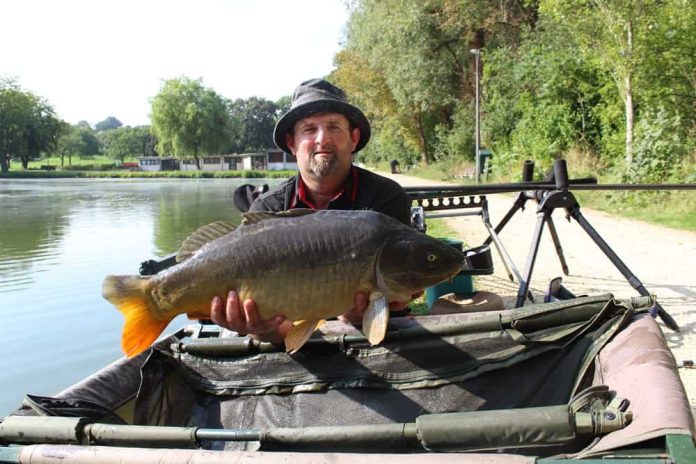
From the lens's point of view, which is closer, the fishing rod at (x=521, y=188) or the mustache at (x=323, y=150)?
the mustache at (x=323, y=150)

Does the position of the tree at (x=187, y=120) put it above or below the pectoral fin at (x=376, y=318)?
above

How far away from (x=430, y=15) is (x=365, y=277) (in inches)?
737

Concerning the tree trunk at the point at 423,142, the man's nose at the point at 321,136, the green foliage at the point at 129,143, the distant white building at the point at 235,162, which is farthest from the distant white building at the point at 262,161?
the man's nose at the point at 321,136

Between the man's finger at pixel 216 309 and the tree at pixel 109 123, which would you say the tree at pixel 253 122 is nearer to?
the man's finger at pixel 216 309

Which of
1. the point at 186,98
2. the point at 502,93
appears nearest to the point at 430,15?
the point at 502,93

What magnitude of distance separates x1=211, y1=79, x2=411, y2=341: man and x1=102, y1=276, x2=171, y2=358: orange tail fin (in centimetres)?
43

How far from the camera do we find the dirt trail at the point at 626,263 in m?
3.44

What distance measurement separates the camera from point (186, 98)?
50.0 meters

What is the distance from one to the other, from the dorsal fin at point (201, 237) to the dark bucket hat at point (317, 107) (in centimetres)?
59

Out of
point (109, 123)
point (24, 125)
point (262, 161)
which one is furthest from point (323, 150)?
point (109, 123)

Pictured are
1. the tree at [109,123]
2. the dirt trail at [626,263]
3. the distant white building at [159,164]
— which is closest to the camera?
the dirt trail at [626,263]

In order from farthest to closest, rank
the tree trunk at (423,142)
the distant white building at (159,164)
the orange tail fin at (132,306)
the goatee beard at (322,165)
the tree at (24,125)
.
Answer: the distant white building at (159,164), the tree at (24,125), the tree trunk at (423,142), the goatee beard at (322,165), the orange tail fin at (132,306)

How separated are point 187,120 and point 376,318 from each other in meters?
49.7

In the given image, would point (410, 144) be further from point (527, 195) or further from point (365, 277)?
point (365, 277)
